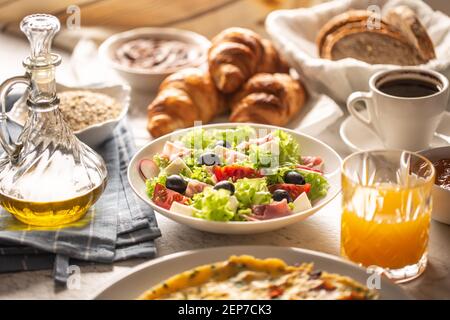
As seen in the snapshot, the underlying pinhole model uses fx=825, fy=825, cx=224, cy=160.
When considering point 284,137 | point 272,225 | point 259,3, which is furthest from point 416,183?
point 259,3

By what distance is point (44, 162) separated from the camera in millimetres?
1713

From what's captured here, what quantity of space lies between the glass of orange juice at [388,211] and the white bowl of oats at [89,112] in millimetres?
741

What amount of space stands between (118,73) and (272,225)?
106 cm

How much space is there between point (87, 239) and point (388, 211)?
608mm

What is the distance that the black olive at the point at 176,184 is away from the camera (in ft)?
5.71

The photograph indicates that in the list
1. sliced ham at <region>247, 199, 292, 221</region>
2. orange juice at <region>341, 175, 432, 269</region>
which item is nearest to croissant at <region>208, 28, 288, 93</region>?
sliced ham at <region>247, 199, 292, 221</region>

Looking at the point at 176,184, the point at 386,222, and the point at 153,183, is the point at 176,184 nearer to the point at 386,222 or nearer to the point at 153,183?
the point at 153,183

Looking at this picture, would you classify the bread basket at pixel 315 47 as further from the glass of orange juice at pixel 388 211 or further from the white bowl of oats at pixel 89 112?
the glass of orange juice at pixel 388 211

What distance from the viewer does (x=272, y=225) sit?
1.62 metres

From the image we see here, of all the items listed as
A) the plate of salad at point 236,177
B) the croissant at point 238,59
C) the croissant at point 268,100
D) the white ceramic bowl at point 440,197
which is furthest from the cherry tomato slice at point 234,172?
the croissant at point 238,59

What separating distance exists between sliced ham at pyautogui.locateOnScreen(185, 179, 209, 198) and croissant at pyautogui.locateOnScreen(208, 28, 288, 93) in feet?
2.08

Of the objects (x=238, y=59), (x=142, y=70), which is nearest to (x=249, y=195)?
(x=238, y=59)
